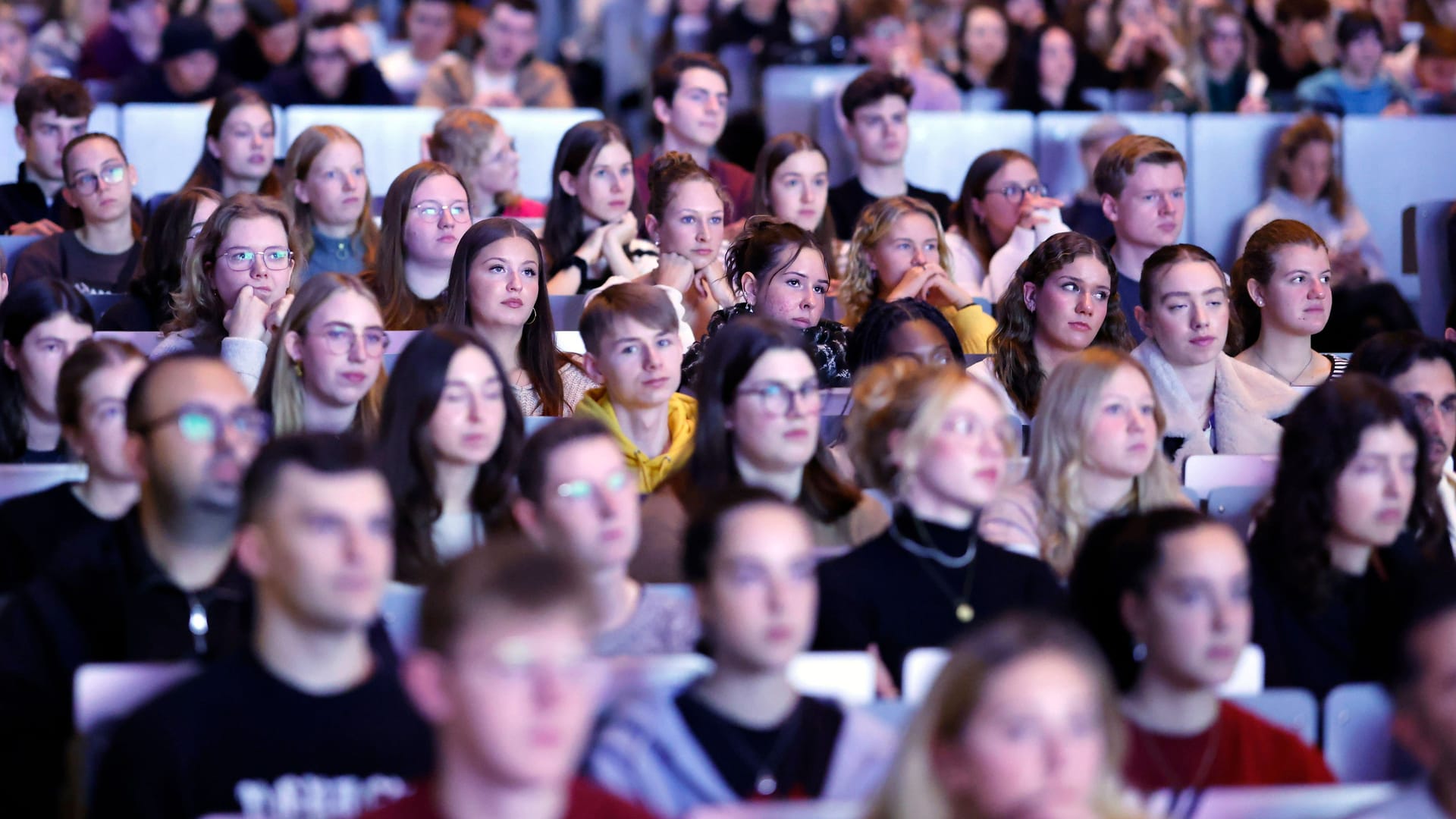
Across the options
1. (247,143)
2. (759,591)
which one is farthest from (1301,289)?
(247,143)

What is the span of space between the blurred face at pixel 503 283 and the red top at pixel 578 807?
1856 millimetres

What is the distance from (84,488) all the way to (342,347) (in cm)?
61

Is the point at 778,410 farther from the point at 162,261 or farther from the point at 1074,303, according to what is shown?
the point at 162,261

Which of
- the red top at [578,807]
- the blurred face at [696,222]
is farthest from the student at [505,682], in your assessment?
the blurred face at [696,222]

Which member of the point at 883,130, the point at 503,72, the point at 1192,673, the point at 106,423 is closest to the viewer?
the point at 1192,673

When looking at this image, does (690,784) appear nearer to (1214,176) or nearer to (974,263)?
(974,263)

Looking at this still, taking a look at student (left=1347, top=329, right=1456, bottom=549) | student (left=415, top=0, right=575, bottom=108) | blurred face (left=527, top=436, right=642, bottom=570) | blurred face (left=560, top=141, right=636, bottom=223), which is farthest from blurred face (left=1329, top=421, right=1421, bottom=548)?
student (left=415, top=0, right=575, bottom=108)

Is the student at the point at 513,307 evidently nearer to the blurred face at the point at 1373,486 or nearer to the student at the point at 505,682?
the blurred face at the point at 1373,486

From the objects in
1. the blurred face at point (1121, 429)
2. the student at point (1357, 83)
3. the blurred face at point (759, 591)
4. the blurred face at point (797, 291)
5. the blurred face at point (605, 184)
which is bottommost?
the blurred face at point (759, 591)

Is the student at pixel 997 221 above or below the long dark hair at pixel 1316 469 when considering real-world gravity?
above

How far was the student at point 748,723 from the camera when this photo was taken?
205cm

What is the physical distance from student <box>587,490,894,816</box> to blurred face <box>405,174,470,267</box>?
218cm

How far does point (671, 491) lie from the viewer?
2.95 metres

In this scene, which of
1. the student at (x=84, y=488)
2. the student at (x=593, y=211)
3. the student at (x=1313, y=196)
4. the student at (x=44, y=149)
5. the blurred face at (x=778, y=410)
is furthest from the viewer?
the student at (x=1313, y=196)
